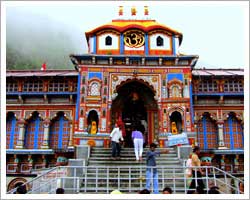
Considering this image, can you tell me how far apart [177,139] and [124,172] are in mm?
4363

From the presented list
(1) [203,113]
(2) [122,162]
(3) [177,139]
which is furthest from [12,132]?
(1) [203,113]

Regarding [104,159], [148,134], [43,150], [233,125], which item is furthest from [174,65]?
[43,150]

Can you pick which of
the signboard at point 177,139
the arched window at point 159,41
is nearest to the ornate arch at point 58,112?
the signboard at point 177,139

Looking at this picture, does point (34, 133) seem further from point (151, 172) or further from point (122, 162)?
point (151, 172)

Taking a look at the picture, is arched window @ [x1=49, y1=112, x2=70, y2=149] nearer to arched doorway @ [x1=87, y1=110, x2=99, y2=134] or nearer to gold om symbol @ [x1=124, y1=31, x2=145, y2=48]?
arched doorway @ [x1=87, y1=110, x2=99, y2=134]

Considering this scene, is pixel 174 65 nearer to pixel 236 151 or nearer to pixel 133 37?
pixel 133 37

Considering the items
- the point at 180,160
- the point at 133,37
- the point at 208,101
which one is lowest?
the point at 180,160

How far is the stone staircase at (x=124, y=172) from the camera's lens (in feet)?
37.9

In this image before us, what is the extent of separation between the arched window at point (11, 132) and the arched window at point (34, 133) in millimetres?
702

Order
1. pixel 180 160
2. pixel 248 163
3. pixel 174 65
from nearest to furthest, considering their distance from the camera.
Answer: pixel 248 163
pixel 180 160
pixel 174 65

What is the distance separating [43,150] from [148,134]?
21.7 ft

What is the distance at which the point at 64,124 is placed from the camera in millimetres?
20391

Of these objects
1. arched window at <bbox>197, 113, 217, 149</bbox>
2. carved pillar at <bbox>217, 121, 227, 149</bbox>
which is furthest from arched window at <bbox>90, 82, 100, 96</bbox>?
carved pillar at <bbox>217, 121, 227, 149</bbox>

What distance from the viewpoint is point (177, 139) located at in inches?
647
